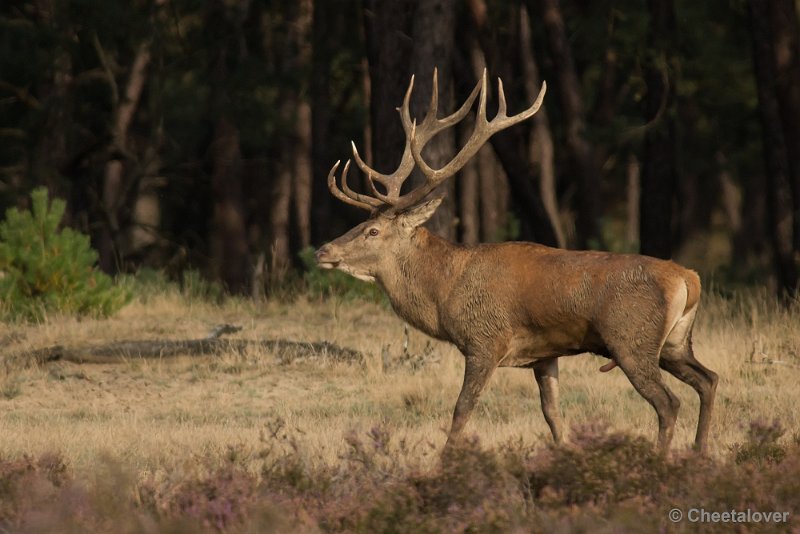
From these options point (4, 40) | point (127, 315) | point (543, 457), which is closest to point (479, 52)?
point (4, 40)

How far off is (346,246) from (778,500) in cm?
385

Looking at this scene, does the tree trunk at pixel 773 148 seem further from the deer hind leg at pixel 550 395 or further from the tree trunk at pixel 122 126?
the tree trunk at pixel 122 126

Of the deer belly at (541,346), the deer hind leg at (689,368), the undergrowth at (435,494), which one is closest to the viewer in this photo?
→ the undergrowth at (435,494)

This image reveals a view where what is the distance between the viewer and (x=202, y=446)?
9.55 meters

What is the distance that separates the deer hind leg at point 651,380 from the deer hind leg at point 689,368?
348 mm

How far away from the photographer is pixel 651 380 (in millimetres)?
8898

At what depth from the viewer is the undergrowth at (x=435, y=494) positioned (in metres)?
6.40

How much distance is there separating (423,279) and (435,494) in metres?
2.83

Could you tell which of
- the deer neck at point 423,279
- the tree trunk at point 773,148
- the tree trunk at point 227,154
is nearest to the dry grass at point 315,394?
the deer neck at point 423,279

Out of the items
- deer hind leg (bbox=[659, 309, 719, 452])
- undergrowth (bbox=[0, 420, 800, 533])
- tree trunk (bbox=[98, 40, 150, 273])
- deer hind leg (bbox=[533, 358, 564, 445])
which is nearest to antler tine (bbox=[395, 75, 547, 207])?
deer hind leg (bbox=[533, 358, 564, 445])

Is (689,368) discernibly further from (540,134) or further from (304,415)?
(540,134)

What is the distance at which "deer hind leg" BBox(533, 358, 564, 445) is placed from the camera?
372 inches

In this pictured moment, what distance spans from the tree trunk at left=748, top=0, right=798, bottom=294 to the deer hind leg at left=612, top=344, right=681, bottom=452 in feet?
30.3

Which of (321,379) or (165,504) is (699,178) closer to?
(321,379)
